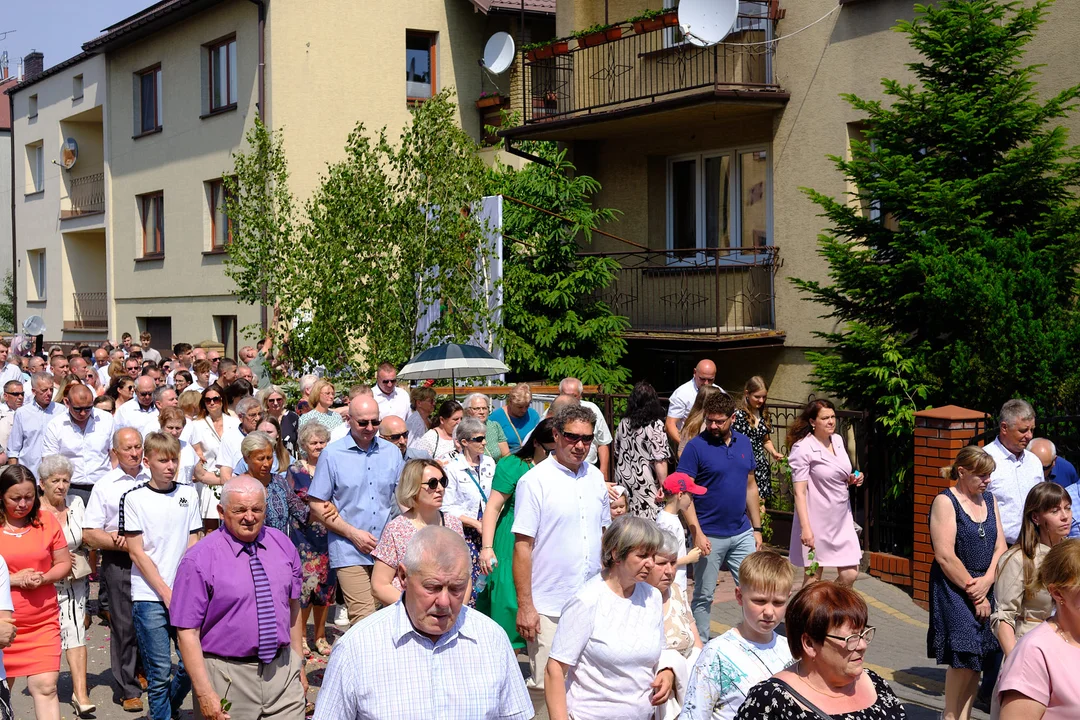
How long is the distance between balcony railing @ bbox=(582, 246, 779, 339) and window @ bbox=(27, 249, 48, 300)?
83.0 feet

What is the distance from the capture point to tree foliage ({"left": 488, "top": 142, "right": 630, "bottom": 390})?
678 inches

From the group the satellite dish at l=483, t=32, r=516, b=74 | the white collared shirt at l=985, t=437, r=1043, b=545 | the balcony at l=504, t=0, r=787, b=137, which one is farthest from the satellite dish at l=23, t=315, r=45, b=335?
the white collared shirt at l=985, t=437, r=1043, b=545

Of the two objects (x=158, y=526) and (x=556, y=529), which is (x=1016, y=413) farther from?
(x=158, y=526)

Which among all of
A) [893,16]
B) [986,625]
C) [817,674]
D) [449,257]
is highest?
[893,16]

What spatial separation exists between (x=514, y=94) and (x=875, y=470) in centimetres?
1235

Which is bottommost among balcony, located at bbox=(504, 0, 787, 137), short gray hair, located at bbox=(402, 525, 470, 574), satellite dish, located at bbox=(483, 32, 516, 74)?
short gray hair, located at bbox=(402, 525, 470, 574)

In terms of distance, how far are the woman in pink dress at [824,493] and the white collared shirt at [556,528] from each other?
2688mm

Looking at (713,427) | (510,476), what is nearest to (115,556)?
(510,476)

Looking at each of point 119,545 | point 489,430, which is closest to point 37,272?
point 489,430

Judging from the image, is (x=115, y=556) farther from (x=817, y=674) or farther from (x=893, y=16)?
(x=893, y=16)

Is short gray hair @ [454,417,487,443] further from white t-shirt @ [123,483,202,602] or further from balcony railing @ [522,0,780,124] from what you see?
balcony railing @ [522,0,780,124]

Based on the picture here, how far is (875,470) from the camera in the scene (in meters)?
11.6

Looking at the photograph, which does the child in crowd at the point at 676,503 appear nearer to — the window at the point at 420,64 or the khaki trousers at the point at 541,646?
the khaki trousers at the point at 541,646

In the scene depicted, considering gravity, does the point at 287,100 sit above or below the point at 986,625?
above
